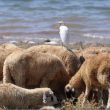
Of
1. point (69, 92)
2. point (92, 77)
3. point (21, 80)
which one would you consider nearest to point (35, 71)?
point (21, 80)

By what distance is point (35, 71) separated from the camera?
9719 mm

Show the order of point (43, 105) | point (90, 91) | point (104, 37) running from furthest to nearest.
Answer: point (104, 37)
point (90, 91)
point (43, 105)

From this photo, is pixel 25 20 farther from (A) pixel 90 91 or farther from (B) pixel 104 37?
(A) pixel 90 91

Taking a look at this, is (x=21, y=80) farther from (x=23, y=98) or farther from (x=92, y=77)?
(x=92, y=77)

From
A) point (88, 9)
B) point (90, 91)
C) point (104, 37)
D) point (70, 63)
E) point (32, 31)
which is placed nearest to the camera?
point (90, 91)

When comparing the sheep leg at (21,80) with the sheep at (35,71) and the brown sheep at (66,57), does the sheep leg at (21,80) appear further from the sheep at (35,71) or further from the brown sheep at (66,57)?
the brown sheep at (66,57)

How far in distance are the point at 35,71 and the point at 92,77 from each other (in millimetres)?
1105

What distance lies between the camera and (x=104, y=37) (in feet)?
70.2

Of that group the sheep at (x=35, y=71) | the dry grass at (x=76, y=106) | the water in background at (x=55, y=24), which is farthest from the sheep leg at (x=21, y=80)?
the water in background at (x=55, y=24)

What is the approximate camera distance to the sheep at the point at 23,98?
8547 millimetres

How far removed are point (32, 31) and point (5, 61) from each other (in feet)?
44.7

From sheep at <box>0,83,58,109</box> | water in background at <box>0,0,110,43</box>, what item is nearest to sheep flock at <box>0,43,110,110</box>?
sheep at <box>0,83,58,109</box>

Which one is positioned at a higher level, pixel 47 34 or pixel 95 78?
pixel 95 78

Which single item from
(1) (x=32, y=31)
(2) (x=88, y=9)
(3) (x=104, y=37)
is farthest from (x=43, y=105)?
(2) (x=88, y=9)
